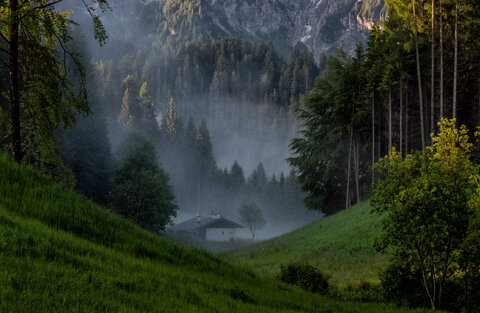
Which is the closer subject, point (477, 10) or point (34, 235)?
point (34, 235)

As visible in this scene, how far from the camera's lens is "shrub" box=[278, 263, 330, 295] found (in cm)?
1274

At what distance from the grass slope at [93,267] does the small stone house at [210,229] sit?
71.9m

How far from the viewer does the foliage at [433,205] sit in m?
9.16

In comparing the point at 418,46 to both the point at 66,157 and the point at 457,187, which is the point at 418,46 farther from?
the point at 66,157

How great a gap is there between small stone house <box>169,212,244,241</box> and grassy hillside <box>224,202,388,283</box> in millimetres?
52095

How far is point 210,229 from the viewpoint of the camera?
82.4 meters

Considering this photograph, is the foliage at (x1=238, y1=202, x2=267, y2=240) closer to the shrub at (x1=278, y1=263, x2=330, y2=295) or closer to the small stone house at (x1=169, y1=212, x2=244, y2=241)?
the small stone house at (x1=169, y1=212, x2=244, y2=241)

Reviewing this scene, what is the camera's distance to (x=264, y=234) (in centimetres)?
10856

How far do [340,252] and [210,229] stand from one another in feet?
208

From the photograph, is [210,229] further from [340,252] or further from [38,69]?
[38,69]

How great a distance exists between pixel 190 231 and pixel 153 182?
4352 cm

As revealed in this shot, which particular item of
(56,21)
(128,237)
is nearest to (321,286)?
(128,237)

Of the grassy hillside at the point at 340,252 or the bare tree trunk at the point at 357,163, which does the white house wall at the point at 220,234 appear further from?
the grassy hillside at the point at 340,252

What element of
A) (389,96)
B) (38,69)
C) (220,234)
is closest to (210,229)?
(220,234)
